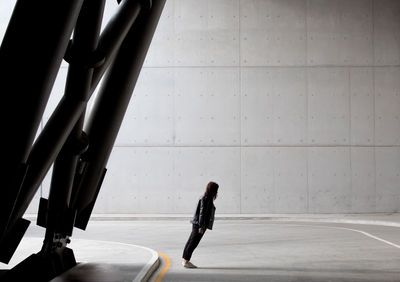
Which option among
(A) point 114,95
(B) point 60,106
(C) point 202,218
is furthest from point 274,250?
(B) point 60,106

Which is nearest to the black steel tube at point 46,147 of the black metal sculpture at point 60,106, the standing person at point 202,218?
the black metal sculpture at point 60,106

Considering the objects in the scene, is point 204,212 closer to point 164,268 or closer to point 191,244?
point 191,244

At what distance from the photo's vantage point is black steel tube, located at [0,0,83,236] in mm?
5000

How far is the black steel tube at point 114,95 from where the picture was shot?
8648 mm

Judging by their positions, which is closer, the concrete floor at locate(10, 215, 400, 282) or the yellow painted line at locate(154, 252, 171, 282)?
the yellow painted line at locate(154, 252, 171, 282)

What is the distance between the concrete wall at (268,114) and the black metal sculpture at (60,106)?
16.2 metres

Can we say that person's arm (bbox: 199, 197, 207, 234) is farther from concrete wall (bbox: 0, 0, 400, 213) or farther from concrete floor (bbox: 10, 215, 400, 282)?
concrete wall (bbox: 0, 0, 400, 213)

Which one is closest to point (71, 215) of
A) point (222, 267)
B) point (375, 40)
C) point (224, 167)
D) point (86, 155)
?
point (86, 155)

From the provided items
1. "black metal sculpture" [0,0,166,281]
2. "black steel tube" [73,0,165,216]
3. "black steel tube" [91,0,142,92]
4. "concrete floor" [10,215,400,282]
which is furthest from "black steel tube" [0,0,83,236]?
"concrete floor" [10,215,400,282]

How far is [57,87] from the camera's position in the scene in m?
26.4

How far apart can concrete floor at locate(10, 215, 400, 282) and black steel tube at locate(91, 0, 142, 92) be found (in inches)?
138

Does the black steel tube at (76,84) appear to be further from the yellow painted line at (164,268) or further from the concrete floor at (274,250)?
the concrete floor at (274,250)

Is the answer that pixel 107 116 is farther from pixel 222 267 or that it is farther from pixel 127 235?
pixel 127 235

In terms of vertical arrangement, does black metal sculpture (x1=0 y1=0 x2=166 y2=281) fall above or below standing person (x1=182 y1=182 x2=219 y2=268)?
above
